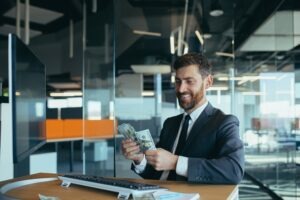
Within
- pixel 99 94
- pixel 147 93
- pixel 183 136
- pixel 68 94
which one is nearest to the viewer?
pixel 183 136

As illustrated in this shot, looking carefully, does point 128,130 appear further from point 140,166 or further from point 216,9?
point 216,9

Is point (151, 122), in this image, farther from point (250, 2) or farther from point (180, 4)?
point (250, 2)

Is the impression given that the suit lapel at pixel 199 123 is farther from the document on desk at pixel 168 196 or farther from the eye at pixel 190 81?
the document on desk at pixel 168 196

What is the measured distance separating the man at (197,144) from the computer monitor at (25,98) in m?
0.44

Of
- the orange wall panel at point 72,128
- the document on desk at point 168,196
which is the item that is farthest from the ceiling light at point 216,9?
the document on desk at point 168,196

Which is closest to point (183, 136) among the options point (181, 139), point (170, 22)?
point (181, 139)

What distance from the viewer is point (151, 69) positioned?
21.0ft

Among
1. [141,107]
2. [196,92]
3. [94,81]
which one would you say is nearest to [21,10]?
[94,81]

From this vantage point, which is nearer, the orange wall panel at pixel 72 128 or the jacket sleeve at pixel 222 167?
the jacket sleeve at pixel 222 167

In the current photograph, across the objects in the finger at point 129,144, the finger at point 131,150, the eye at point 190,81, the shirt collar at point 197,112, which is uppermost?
the eye at point 190,81

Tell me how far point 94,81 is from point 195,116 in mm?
5068

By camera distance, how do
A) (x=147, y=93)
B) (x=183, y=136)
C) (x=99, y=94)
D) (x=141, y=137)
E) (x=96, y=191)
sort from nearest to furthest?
(x=96, y=191) → (x=141, y=137) → (x=183, y=136) → (x=147, y=93) → (x=99, y=94)

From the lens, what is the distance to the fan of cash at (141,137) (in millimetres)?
1507

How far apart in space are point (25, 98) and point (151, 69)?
485 centimetres
